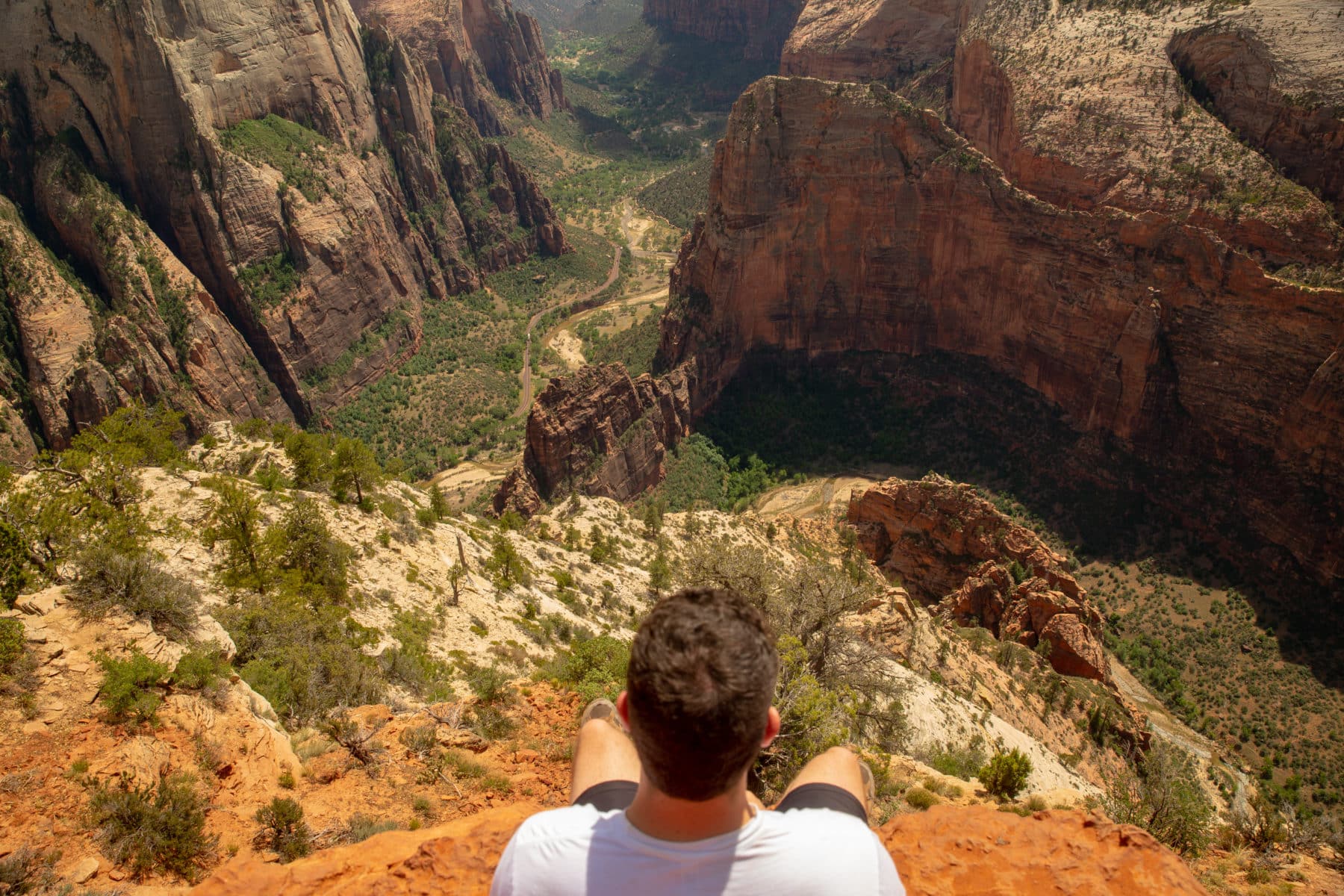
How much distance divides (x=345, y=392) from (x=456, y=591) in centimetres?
5511

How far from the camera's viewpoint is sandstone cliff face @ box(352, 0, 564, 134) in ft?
440

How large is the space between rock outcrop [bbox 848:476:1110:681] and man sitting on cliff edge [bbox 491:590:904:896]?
3763 centimetres

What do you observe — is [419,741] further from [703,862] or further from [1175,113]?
[1175,113]

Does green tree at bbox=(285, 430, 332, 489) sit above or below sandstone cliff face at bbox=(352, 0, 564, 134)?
below

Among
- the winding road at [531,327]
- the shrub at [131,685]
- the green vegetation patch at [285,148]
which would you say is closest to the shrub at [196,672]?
the shrub at [131,685]

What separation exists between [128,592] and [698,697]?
15589 millimetres

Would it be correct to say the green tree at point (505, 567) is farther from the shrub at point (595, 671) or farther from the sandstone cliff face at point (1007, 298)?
the sandstone cliff face at point (1007, 298)

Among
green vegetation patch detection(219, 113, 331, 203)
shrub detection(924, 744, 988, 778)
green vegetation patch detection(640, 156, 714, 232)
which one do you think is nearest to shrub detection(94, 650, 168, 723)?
shrub detection(924, 744, 988, 778)

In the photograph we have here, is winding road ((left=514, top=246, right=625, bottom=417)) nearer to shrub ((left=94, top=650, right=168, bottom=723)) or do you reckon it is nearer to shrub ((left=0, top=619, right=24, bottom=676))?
shrub ((left=94, top=650, right=168, bottom=723))

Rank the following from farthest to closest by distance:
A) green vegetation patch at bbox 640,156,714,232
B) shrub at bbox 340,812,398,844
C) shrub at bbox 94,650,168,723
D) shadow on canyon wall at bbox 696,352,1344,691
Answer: green vegetation patch at bbox 640,156,714,232 < shadow on canyon wall at bbox 696,352,1344,691 < shrub at bbox 94,650,168,723 < shrub at bbox 340,812,398,844

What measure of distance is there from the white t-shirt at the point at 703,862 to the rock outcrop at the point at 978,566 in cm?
3745

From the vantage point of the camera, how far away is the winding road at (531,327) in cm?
8147

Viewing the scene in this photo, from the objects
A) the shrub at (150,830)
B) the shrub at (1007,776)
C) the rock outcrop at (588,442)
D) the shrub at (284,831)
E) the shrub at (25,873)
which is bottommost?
the rock outcrop at (588,442)

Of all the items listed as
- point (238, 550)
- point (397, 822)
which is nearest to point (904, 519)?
point (238, 550)
